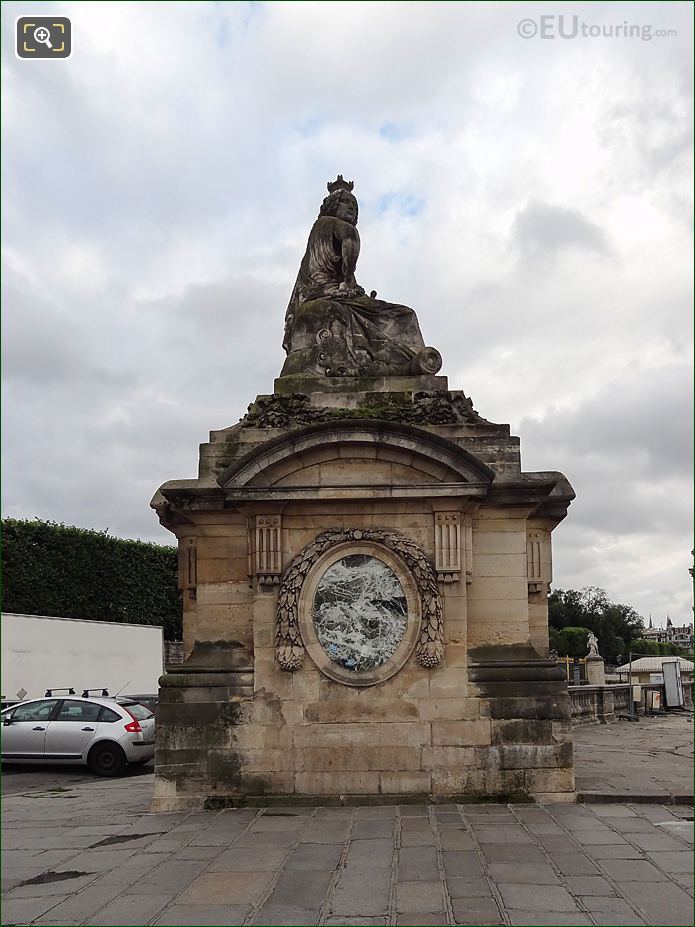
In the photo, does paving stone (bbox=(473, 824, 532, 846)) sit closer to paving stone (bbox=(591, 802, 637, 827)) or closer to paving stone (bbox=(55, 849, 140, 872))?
paving stone (bbox=(591, 802, 637, 827))

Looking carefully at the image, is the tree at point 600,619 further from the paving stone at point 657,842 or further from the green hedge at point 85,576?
the paving stone at point 657,842

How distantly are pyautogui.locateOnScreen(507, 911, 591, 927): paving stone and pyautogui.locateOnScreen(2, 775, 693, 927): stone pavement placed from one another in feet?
0.04

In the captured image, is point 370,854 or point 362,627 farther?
point 362,627

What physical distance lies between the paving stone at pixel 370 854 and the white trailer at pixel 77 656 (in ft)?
48.5

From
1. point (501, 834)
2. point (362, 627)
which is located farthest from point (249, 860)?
point (362, 627)

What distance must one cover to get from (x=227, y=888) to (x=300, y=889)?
564 mm

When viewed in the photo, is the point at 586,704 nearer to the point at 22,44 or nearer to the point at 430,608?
the point at 430,608

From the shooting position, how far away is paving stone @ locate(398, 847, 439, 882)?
7.12 metres

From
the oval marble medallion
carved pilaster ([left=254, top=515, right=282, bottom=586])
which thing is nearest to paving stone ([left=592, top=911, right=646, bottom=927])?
the oval marble medallion

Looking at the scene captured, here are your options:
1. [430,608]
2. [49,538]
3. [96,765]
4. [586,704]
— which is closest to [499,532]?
[430,608]

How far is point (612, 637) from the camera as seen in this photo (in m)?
80.0

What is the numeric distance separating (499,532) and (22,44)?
7239mm

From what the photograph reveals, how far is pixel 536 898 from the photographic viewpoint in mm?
6566

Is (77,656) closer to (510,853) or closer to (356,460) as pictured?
(356,460)
